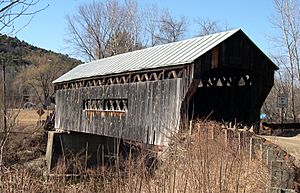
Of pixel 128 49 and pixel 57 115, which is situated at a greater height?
pixel 128 49

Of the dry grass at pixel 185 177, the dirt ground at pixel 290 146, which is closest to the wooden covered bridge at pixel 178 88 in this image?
the dirt ground at pixel 290 146

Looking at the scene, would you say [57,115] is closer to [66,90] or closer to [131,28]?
[66,90]

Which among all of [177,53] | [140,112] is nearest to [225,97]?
[177,53]

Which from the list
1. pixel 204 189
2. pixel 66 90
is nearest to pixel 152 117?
pixel 204 189

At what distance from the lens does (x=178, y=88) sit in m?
10.7

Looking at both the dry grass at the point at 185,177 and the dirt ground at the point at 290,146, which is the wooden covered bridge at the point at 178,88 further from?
the dry grass at the point at 185,177

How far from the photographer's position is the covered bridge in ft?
34.9

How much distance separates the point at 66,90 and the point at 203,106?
7745mm

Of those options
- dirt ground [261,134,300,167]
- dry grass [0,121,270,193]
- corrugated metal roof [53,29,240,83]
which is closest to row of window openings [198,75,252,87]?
corrugated metal roof [53,29,240,83]

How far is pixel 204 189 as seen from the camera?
432cm

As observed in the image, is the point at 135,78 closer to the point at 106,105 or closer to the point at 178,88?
the point at 178,88

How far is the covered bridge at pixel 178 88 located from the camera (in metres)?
10.6

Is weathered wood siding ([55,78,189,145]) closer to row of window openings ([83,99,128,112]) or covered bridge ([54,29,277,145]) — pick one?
covered bridge ([54,29,277,145])

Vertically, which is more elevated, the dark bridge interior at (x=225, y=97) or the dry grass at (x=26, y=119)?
the dark bridge interior at (x=225, y=97)
